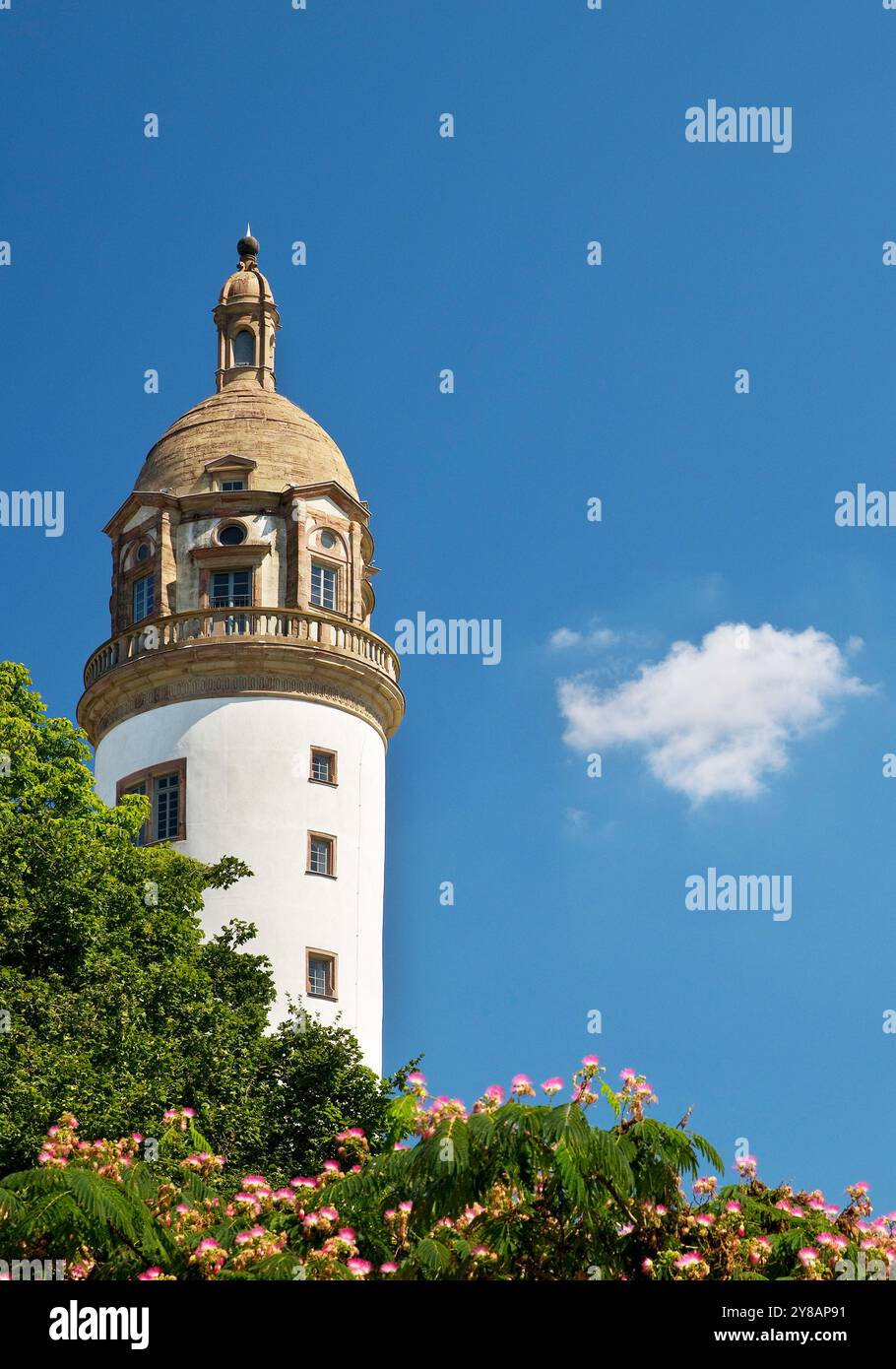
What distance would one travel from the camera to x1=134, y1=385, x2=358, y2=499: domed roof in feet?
200

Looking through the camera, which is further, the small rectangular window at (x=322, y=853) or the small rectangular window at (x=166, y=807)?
the small rectangular window at (x=322, y=853)

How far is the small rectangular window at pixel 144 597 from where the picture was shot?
59.2 m

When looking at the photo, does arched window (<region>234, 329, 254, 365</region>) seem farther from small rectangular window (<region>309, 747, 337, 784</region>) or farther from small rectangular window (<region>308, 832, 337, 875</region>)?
small rectangular window (<region>308, 832, 337, 875</region>)

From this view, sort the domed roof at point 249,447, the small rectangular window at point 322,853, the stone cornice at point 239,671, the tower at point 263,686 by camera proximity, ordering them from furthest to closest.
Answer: the domed roof at point 249,447
the stone cornice at point 239,671
the small rectangular window at point 322,853
the tower at point 263,686

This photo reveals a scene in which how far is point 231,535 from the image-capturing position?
59.4 m

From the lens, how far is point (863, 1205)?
69.3 ft

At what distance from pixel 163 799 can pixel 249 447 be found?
12038mm

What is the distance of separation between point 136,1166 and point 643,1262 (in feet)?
18.2

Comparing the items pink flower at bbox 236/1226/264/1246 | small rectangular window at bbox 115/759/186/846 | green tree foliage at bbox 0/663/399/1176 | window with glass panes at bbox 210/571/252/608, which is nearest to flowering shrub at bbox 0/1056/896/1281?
pink flower at bbox 236/1226/264/1246

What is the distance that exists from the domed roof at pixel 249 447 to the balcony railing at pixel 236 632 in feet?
15.4

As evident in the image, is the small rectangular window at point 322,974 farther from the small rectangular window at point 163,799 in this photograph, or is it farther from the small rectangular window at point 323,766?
the small rectangular window at point 323,766

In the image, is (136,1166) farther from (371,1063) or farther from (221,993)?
(371,1063)

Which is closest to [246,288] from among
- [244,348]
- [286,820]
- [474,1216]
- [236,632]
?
[244,348]

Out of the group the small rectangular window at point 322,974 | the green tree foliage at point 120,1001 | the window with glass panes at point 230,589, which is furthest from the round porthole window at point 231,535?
the green tree foliage at point 120,1001
